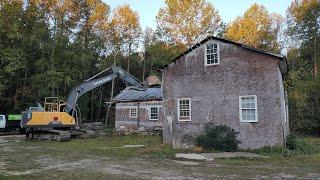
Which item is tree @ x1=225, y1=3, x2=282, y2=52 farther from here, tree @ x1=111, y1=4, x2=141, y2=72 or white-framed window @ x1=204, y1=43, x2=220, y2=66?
white-framed window @ x1=204, y1=43, x2=220, y2=66

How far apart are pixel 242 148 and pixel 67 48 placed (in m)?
28.6

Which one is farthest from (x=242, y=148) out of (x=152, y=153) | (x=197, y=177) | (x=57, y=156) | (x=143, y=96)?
(x=143, y=96)

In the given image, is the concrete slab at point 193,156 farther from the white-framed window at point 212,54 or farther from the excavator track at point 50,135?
the excavator track at point 50,135

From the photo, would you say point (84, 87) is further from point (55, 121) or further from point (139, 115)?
point (139, 115)

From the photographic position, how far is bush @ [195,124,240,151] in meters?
17.8

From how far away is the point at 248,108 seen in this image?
18250 mm

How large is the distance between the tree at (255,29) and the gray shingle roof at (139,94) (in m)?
12.1

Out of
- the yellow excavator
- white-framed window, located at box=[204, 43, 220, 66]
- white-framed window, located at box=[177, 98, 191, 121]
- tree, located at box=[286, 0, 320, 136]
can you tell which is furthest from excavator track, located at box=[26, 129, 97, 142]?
tree, located at box=[286, 0, 320, 136]

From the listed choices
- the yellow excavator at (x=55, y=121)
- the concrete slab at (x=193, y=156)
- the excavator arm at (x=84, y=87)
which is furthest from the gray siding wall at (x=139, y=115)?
the concrete slab at (x=193, y=156)

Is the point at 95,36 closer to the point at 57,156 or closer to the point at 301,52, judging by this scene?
the point at 301,52

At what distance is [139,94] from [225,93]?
14.5 metres

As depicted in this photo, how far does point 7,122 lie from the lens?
115 feet

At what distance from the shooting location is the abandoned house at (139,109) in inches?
1179

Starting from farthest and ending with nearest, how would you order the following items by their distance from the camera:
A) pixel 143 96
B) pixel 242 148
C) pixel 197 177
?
pixel 143 96
pixel 242 148
pixel 197 177
